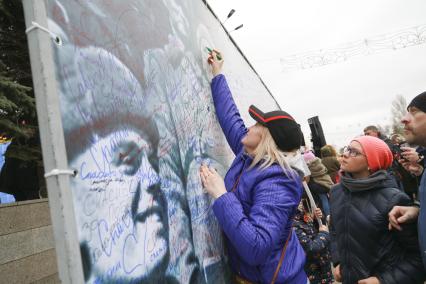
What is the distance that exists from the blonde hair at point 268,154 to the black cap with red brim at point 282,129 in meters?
0.03

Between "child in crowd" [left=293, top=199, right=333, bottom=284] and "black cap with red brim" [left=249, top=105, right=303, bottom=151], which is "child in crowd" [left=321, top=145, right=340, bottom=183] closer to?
"child in crowd" [left=293, top=199, right=333, bottom=284]

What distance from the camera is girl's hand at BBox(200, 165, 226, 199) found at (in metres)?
1.55

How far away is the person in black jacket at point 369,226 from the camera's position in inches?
76.1

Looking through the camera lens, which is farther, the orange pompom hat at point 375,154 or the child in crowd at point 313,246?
the child in crowd at point 313,246

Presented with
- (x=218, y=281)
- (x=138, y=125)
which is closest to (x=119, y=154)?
(x=138, y=125)

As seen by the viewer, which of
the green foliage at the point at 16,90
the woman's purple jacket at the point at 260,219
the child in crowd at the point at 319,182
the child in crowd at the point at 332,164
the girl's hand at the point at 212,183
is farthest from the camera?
the child in crowd at the point at 332,164

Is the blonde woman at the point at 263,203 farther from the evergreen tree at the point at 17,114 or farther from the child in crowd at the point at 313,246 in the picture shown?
the evergreen tree at the point at 17,114

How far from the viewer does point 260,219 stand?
4.59ft

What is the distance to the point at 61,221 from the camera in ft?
2.56

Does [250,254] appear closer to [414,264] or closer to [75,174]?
[75,174]

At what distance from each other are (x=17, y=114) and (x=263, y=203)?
3.53 meters

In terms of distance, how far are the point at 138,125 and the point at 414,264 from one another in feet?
5.92

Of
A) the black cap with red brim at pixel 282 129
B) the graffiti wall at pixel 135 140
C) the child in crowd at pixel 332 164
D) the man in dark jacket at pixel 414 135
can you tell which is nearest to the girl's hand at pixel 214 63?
the graffiti wall at pixel 135 140

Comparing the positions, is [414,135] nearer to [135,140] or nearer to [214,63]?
[214,63]
